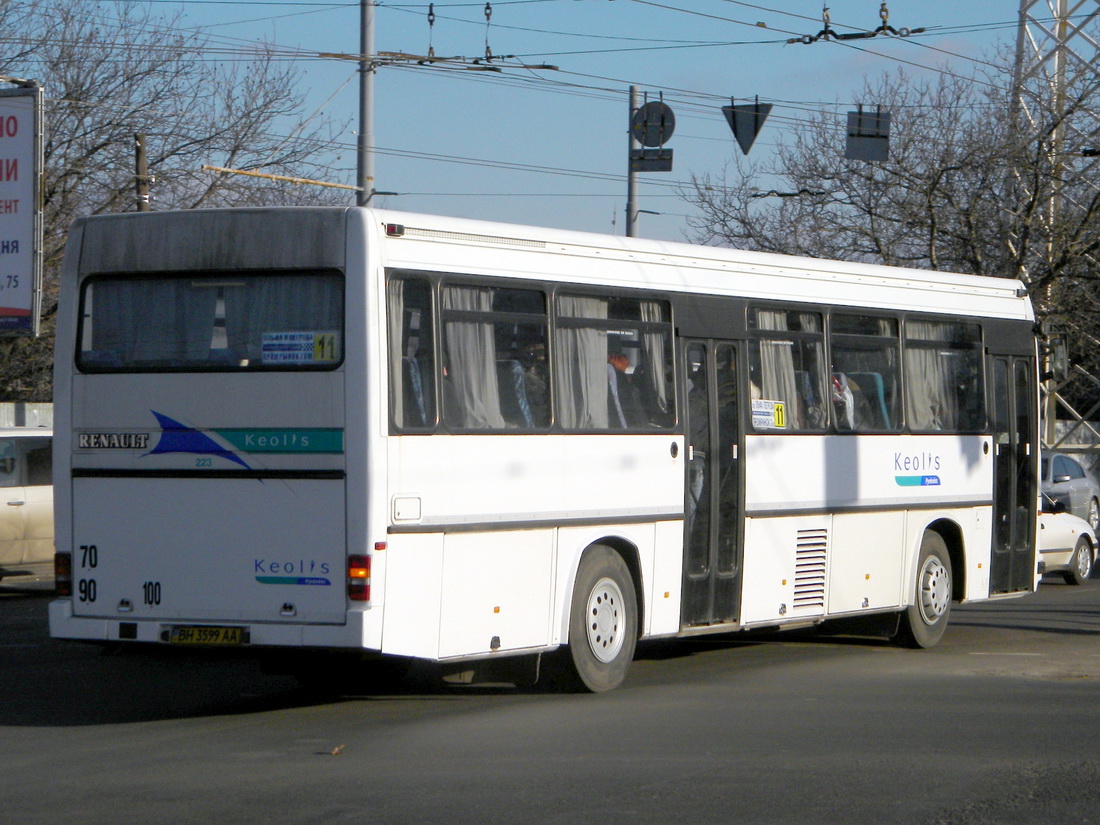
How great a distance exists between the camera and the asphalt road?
7227mm

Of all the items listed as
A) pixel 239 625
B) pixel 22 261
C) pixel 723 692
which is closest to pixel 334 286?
pixel 239 625

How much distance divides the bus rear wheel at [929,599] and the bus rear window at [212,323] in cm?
657

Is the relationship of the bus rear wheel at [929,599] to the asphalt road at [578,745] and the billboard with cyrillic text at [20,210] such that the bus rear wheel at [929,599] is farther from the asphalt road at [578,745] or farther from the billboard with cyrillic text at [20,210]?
the billboard with cyrillic text at [20,210]

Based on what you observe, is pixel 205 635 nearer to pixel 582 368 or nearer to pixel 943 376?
pixel 582 368

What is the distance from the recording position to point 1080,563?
21.4 m

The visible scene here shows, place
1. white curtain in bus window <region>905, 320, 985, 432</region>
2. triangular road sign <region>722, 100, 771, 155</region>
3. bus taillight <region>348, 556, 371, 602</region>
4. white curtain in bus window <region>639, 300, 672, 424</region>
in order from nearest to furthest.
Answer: bus taillight <region>348, 556, 371, 602</region>
white curtain in bus window <region>639, 300, 672, 424</region>
white curtain in bus window <region>905, 320, 985, 432</region>
triangular road sign <region>722, 100, 771, 155</region>

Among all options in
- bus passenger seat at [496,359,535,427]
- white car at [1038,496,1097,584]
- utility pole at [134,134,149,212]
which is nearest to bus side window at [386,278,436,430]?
bus passenger seat at [496,359,535,427]

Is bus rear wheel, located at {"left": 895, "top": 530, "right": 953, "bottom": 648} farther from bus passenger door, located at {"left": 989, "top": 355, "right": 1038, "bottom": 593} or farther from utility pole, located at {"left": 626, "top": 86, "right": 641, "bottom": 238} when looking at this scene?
utility pole, located at {"left": 626, "top": 86, "right": 641, "bottom": 238}

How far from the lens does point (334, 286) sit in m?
9.54

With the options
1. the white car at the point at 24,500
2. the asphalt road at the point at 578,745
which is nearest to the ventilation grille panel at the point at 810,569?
the asphalt road at the point at 578,745

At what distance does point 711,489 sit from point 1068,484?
53.2 feet

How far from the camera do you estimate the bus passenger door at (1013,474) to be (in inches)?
593

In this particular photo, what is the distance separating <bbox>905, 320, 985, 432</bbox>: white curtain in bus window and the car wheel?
7.22 meters

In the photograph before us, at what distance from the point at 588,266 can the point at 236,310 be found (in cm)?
246
